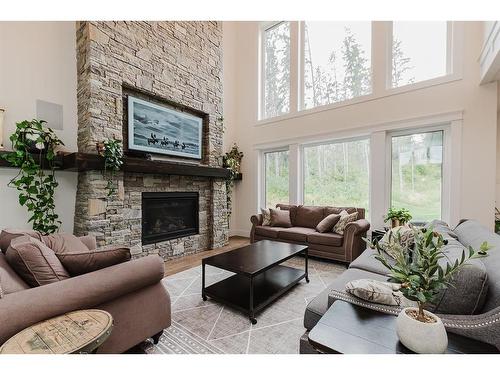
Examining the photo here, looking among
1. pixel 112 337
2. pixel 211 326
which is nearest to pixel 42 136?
pixel 112 337

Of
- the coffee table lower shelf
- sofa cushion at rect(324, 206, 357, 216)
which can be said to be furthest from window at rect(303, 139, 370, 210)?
the coffee table lower shelf

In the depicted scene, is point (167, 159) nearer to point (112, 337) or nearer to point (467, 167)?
point (112, 337)

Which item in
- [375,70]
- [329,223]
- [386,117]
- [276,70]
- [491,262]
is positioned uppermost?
[276,70]

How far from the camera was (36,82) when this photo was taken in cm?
287

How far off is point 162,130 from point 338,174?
10.8 feet

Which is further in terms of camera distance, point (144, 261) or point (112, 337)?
point (144, 261)

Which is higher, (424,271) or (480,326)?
(424,271)

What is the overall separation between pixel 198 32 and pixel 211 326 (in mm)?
4697

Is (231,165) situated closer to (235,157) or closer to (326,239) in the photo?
(235,157)

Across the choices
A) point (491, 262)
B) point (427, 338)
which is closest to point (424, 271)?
point (427, 338)

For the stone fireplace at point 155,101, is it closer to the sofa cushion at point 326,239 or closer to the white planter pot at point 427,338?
the sofa cushion at point 326,239

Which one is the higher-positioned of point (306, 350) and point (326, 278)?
point (306, 350)

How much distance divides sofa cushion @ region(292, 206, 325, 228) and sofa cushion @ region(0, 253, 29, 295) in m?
3.73

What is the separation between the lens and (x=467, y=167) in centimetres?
320
